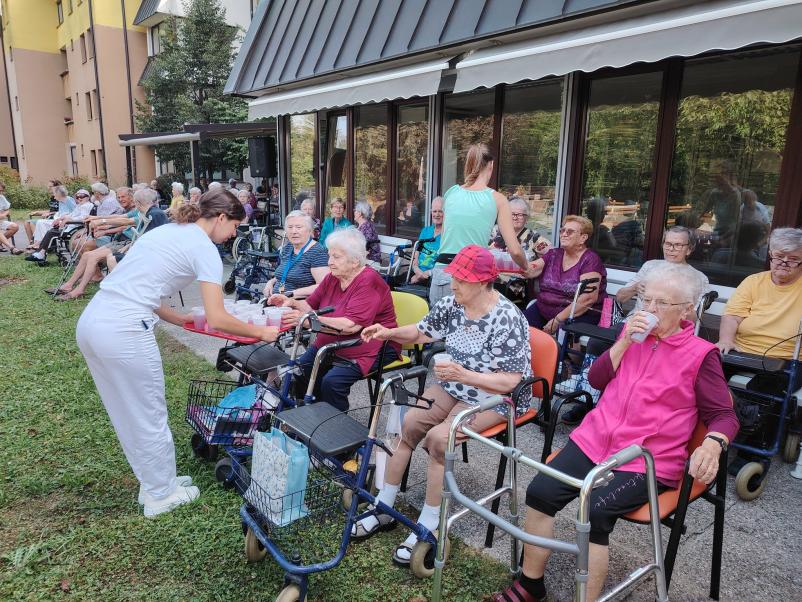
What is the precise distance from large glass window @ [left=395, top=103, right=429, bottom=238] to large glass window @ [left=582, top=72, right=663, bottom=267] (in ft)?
7.80

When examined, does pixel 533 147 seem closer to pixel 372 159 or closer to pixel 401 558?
pixel 372 159

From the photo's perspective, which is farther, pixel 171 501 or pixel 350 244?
pixel 350 244

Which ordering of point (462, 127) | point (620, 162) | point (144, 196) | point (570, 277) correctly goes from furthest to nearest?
1. point (144, 196)
2. point (462, 127)
3. point (620, 162)
4. point (570, 277)

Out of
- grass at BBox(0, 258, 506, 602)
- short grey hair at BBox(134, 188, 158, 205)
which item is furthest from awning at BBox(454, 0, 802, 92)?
short grey hair at BBox(134, 188, 158, 205)

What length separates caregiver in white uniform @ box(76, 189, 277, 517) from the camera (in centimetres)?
263

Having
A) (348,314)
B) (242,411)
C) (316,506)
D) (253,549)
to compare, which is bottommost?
(253,549)

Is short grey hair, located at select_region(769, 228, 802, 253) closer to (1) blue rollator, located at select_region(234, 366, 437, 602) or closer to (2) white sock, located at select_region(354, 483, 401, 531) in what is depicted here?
(1) blue rollator, located at select_region(234, 366, 437, 602)

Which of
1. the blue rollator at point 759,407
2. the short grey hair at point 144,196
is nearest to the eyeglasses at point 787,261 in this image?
the blue rollator at point 759,407

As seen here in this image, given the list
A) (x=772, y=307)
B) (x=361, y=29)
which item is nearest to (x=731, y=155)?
(x=772, y=307)

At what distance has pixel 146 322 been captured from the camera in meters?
2.71

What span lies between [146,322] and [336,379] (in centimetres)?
112

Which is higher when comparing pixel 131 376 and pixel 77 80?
pixel 77 80

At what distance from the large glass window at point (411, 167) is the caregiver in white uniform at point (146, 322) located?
4.57 m

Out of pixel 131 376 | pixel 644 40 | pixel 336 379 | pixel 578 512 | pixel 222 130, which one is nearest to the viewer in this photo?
pixel 578 512
